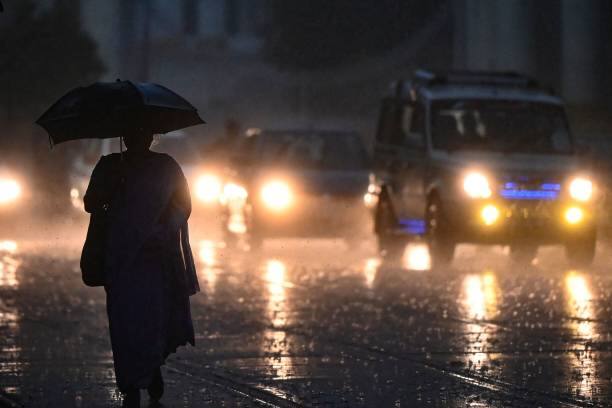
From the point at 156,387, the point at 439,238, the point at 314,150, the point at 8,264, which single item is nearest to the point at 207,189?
the point at 314,150

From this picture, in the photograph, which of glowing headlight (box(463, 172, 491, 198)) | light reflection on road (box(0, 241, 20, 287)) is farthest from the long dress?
glowing headlight (box(463, 172, 491, 198))

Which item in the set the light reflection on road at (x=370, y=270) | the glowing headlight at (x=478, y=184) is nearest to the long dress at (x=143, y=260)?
the light reflection on road at (x=370, y=270)

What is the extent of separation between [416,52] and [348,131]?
30.0 m

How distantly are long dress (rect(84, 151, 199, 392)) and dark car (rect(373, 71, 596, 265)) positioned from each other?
10870 mm

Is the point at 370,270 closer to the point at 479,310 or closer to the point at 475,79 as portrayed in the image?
the point at 475,79

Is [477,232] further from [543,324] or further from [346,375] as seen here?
[346,375]

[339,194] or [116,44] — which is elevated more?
[116,44]

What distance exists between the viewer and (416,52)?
5297 centimetres

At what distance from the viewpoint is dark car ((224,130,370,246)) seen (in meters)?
21.9

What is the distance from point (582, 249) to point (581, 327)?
712 centimetres

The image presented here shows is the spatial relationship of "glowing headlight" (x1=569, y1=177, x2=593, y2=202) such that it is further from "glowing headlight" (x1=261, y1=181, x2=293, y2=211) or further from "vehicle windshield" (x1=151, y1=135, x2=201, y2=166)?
"vehicle windshield" (x1=151, y1=135, x2=201, y2=166)

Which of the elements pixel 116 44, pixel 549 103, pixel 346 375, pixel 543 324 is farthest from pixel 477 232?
pixel 116 44

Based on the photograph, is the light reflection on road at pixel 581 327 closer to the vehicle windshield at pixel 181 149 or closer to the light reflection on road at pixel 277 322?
the light reflection on road at pixel 277 322

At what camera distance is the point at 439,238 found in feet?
64.7
